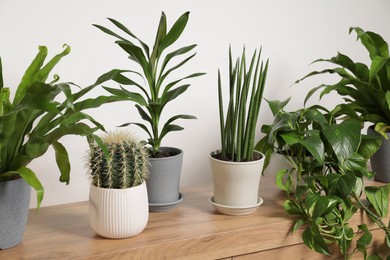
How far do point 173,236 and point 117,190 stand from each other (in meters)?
0.18

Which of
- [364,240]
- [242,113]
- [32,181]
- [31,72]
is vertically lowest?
[364,240]

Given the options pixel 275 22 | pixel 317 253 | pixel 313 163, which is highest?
pixel 275 22

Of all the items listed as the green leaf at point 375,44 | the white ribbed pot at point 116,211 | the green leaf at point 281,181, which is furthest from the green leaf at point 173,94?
the green leaf at point 375,44

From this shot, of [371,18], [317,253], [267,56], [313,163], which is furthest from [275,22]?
[317,253]

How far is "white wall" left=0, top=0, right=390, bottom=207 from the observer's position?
4.11 ft

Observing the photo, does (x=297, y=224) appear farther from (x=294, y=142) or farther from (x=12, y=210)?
(x=12, y=210)

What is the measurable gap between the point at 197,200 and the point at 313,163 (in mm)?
356

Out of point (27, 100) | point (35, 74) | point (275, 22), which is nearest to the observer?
point (27, 100)

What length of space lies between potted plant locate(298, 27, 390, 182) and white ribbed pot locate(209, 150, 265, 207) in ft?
1.14

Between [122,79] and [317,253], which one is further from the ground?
[122,79]

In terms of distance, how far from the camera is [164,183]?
121 centimetres

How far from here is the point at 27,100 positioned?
86 cm

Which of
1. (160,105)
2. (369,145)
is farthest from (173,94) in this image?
(369,145)

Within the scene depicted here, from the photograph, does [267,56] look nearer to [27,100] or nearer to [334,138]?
[334,138]
